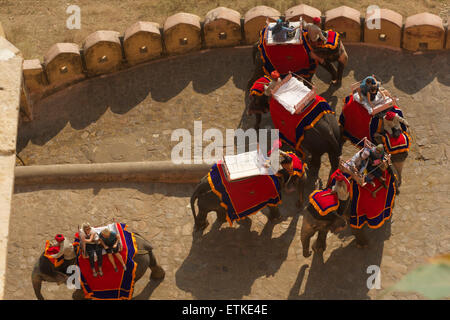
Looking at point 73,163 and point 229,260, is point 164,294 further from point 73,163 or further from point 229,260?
point 73,163

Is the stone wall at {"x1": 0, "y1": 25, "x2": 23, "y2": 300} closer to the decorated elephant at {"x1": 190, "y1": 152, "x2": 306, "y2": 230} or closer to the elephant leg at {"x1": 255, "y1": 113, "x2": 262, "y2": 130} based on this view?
the decorated elephant at {"x1": 190, "y1": 152, "x2": 306, "y2": 230}

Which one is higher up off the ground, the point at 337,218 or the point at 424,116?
the point at 424,116

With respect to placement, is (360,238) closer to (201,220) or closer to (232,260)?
(232,260)

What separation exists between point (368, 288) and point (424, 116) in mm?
4818

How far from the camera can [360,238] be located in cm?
1158

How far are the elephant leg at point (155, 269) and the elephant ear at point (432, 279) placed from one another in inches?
357

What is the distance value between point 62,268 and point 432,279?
910cm

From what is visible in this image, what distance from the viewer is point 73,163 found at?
48.7ft

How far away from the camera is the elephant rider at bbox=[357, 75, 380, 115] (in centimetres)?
1213

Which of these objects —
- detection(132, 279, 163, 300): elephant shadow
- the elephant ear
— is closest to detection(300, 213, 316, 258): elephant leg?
detection(132, 279, 163, 300): elephant shadow

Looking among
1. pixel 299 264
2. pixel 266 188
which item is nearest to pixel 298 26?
pixel 266 188

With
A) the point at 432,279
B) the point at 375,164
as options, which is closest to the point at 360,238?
the point at 375,164
